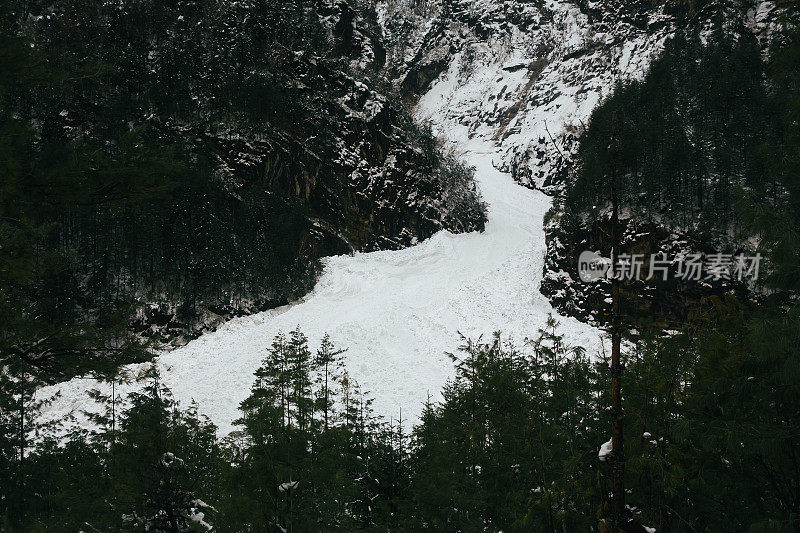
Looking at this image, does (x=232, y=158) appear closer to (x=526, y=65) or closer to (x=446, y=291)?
(x=446, y=291)

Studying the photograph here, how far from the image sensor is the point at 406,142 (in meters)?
69.4

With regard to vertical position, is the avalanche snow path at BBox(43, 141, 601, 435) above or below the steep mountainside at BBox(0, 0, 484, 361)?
below

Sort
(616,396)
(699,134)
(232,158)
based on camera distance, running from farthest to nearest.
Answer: (232,158), (699,134), (616,396)

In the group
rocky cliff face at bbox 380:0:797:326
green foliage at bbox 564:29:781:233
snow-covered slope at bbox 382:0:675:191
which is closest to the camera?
green foliage at bbox 564:29:781:233

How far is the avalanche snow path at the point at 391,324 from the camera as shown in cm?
2647

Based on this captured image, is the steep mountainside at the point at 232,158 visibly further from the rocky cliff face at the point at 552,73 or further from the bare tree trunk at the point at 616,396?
the rocky cliff face at the point at 552,73

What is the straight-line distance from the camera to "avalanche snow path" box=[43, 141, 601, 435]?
86.8 feet

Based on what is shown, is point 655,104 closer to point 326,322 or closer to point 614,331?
point 326,322

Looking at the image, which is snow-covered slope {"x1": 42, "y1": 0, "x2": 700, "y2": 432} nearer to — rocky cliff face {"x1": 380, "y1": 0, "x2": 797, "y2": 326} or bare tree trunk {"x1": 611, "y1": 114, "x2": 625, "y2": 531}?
rocky cliff face {"x1": 380, "y1": 0, "x2": 797, "y2": 326}

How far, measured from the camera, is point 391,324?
35500mm

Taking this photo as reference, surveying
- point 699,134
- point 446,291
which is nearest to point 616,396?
point 446,291

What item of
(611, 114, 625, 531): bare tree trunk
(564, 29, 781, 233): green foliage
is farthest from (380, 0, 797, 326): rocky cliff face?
(564, 29, 781, 233): green foliage

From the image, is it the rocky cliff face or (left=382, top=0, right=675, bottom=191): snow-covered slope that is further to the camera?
(left=382, top=0, right=675, bottom=191): snow-covered slope

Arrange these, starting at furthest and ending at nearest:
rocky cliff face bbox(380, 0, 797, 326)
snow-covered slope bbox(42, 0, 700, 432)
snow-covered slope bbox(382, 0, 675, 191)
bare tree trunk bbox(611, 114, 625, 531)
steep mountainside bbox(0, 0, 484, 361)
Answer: snow-covered slope bbox(382, 0, 675, 191), steep mountainside bbox(0, 0, 484, 361), rocky cliff face bbox(380, 0, 797, 326), snow-covered slope bbox(42, 0, 700, 432), bare tree trunk bbox(611, 114, 625, 531)
